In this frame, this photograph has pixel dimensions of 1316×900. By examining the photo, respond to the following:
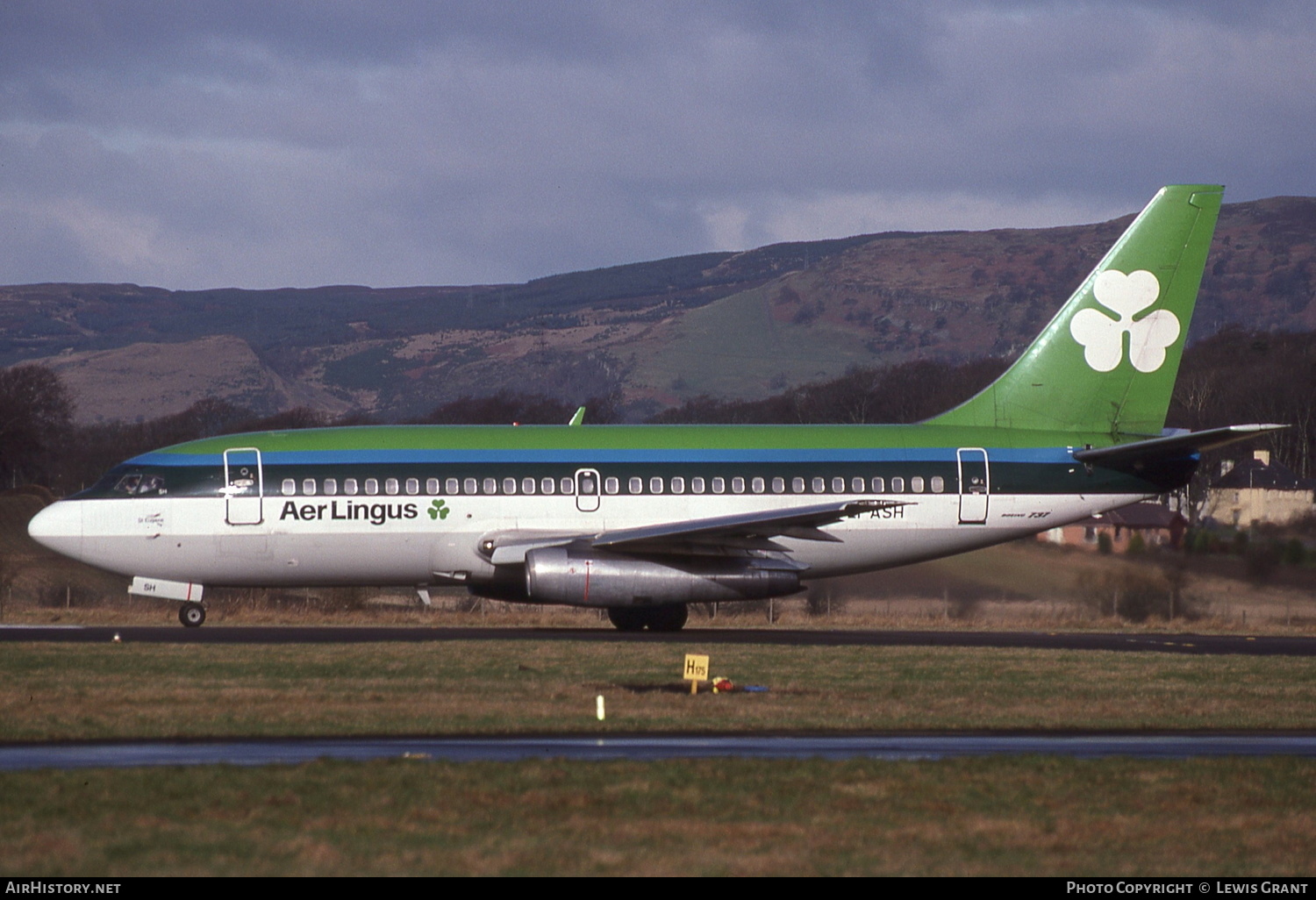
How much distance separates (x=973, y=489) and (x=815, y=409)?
11514 centimetres

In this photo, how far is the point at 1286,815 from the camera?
13.2 metres

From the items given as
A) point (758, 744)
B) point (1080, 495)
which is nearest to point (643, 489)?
point (1080, 495)

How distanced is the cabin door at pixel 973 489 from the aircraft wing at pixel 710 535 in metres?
1.60

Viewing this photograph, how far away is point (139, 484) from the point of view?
108ft

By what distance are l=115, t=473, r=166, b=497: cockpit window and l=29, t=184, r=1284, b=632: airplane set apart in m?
0.04

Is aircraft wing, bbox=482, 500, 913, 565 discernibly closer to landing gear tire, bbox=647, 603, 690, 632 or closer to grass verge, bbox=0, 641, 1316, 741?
landing gear tire, bbox=647, 603, 690, 632

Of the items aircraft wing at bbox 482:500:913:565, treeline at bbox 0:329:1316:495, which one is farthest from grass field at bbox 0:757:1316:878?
treeline at bbox 0:329:1316:495

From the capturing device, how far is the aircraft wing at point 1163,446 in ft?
105

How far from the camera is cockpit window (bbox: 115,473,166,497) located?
32938mm

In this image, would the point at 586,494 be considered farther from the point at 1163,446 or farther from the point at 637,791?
the point at 637,791

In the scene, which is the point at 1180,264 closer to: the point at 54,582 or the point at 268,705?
the point at 268,705

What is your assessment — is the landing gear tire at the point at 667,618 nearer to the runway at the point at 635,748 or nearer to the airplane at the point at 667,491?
the airplane at the point at 667,491

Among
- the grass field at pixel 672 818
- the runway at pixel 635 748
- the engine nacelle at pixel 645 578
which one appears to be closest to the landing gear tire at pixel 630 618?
the engine nacelle at pixel 645 578

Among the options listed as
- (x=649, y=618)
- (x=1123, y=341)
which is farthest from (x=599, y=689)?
(x=1123, y=341)
